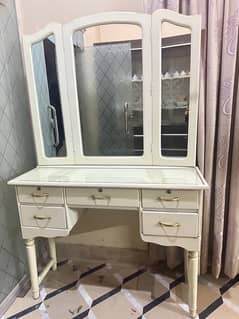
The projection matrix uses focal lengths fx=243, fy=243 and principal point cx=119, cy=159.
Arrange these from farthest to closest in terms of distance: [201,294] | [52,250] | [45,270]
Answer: [52,250], [45,270], [201,294]

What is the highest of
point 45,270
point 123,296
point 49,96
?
point 49,96

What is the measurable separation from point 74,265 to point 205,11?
187cm

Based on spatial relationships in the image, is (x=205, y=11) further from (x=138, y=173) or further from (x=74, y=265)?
(x=74, y=265)

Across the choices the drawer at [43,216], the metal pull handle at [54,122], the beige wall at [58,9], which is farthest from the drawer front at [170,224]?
the beige wall at [58,9]

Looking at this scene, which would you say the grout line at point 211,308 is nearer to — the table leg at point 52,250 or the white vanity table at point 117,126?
the white vanity table at point 117,126

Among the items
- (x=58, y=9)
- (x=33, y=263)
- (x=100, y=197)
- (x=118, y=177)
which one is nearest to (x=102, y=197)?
(x=100, y=197)

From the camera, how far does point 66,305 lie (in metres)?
1.48

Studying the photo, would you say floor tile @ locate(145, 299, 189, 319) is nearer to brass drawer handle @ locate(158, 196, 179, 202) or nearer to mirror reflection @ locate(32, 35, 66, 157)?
brass drawer handle @ locate(158, 196, 179, 202)

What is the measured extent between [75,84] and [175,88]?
1.95 ft

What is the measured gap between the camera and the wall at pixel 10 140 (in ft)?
4.74

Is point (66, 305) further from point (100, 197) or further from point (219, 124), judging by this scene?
point (219, 124)

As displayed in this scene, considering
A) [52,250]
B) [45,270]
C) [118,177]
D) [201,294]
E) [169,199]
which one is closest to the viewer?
[169,199]

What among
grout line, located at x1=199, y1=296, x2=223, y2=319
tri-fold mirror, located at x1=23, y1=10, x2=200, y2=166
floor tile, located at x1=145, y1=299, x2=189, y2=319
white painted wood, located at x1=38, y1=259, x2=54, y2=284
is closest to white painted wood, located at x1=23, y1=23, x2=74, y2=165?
tri-fold mirror, located at x1=23, y1=10, x2=200, y2=166

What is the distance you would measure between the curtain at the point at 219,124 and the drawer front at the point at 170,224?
1.12 feet
